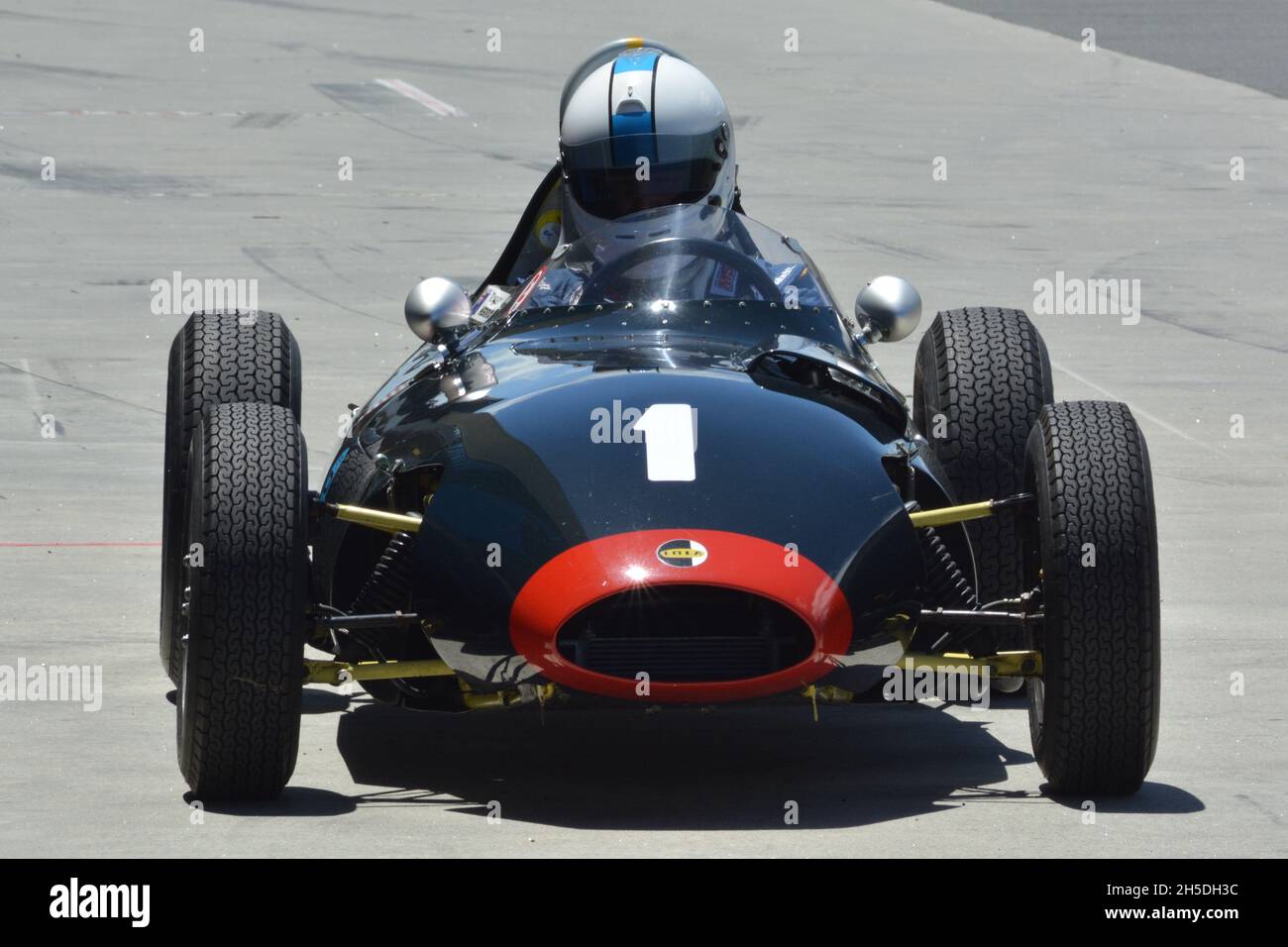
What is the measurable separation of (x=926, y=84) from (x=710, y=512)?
23.8 meters

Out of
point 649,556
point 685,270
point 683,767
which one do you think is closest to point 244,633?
point 649,556

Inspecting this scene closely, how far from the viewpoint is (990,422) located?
832 cm

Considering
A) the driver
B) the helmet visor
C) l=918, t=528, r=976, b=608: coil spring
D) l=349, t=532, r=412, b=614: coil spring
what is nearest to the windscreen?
the driver

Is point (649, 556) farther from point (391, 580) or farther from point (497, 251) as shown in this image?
point (497, 251)

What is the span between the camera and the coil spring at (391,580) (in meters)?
7.04

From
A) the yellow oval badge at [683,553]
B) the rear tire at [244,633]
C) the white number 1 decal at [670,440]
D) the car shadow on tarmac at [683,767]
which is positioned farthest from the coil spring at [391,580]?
the yellow oval badge at [683,553]

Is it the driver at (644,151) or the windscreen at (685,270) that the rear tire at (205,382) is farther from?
the driver at (644,151)

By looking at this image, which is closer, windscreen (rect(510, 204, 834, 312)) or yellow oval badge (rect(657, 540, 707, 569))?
yellow oval badge (rect(657, 540, 707, 569))

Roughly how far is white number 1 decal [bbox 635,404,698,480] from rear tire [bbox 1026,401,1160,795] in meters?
1.00

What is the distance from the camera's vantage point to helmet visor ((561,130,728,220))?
30.2ft

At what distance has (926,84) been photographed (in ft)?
97.3

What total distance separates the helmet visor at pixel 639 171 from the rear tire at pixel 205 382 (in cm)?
133

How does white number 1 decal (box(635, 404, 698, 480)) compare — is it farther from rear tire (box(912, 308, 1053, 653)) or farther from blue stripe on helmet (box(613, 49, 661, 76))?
blue stripe on helmet (box(613, 49, 661, 76))

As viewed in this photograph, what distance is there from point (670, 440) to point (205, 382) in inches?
84.1
